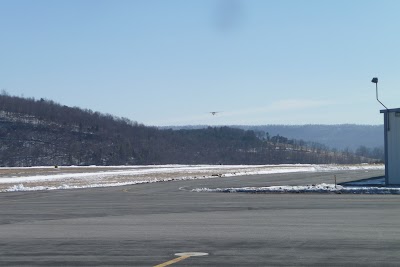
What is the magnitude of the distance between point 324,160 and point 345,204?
15989 cm

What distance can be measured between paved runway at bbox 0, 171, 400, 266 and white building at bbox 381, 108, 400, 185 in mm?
12600

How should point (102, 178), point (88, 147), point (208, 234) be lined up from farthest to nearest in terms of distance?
point (88, 147) < point (102, 178) < point (208, 234)

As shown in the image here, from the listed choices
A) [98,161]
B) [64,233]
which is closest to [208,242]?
[64,233]

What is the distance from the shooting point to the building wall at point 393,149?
39344 millimetres

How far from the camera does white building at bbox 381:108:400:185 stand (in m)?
39.3

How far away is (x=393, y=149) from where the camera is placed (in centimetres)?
3978

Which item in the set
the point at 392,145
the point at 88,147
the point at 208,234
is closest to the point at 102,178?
the point at 392,145

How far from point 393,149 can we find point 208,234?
2520 cm

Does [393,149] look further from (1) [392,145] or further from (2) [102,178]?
(2) [102,178]

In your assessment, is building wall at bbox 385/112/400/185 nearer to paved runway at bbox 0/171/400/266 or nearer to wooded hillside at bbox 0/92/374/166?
paved runway at bbox 0/171/400/266

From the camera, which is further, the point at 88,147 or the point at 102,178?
the point at 88,147

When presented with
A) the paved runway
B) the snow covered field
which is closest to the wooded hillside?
the snow covered field

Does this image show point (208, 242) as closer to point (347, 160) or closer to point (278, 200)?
point (278, 200)

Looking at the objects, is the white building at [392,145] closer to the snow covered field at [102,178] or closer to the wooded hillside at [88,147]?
the snow covered field at [102,178]
